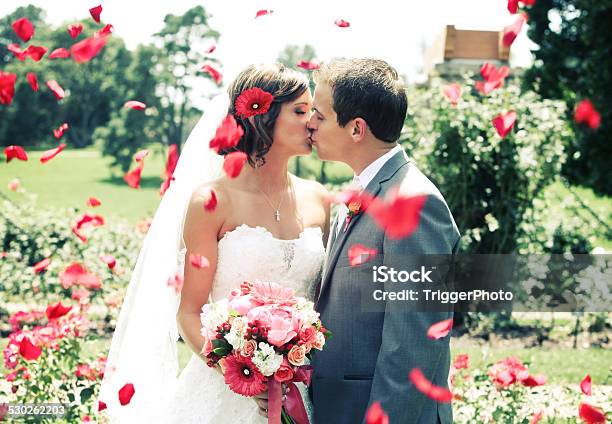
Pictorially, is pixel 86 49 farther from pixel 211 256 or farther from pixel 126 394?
pixel 126 394

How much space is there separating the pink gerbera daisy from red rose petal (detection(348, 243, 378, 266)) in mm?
539

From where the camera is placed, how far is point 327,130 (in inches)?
110

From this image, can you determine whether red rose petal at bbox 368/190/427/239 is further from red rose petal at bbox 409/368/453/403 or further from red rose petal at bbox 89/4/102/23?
red rose petal at bbox 89/4/102/23

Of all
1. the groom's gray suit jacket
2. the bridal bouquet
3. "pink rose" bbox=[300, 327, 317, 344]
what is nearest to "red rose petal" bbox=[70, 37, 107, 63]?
the bridal bouquet

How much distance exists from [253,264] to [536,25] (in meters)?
14.1

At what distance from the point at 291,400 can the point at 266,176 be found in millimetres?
1109

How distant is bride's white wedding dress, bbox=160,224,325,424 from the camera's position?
9.77 feet

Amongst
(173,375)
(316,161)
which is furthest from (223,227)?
(316,161)

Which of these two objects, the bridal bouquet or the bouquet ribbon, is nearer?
the bridal bouquet

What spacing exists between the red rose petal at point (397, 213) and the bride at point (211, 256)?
60 centimetres

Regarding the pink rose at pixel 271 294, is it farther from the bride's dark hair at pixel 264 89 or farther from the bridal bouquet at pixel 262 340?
the bride's dark hair at pixel 264 89

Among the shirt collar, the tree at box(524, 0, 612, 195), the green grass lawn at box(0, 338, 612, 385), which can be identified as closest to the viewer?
the shirt collar

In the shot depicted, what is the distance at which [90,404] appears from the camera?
414 centimetres

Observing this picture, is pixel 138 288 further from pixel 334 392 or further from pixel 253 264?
pixel 334 392
